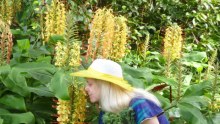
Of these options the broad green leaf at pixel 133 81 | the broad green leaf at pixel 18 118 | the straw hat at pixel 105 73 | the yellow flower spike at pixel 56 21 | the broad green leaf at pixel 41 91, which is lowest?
the broad green leaf at pixel 18 118

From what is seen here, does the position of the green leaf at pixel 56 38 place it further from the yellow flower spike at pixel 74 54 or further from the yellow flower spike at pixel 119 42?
the yellow flower spike at pixel 74 54

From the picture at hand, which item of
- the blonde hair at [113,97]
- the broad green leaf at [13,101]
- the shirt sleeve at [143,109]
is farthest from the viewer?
the broad green leaf at [13,101]

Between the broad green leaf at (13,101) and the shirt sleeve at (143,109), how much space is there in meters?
0.84

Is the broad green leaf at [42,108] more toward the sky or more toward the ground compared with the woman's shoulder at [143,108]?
more toward the ground

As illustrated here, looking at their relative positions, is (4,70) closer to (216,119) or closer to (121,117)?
(121,117)

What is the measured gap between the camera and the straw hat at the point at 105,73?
2832 millimetres

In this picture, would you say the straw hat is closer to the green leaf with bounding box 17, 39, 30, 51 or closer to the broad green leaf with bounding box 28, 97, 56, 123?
the broad green leaf with bounding box 28, 97, 56, 123

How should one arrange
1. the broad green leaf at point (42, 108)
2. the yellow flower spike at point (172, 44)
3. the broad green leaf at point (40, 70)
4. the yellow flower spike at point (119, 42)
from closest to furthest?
the broad green leaf at point (40, 70)
the broad green leaf at point (42, 108)
the yellow flower spike at point (119, 42)
the yellow flower spike at point (172, 44)

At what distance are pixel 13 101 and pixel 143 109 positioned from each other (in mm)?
1003

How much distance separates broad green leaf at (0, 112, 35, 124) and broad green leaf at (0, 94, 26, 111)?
0.06m

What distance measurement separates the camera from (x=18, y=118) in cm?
309

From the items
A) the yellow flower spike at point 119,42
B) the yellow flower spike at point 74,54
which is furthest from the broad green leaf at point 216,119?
the yellow flower spike at point 74,54

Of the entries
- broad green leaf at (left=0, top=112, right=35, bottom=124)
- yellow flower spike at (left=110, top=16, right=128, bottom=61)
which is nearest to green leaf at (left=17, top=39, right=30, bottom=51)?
yellow flower spike at (left=110, top=16, right=128, bottom=61)

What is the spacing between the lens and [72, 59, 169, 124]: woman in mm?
2816
